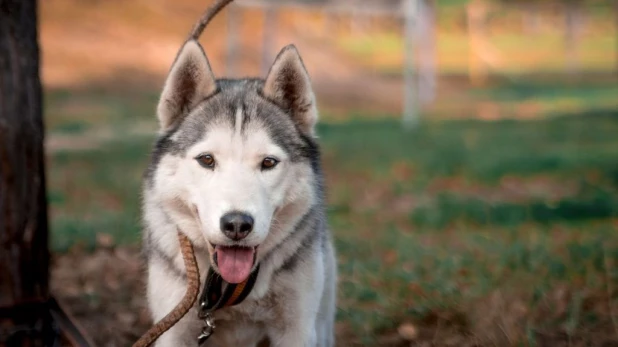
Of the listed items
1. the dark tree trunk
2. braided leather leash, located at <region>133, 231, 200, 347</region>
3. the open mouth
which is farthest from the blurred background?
the open mouth

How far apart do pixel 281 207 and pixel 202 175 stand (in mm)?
386

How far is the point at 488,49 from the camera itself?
4659 cm

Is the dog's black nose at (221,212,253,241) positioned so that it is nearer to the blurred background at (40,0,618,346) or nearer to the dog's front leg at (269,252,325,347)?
the dog's front leg at (269,252,325,347)

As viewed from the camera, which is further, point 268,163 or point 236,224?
point 268,163

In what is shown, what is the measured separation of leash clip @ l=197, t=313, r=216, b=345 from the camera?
3.56m

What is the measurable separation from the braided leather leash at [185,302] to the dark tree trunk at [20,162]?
782mm

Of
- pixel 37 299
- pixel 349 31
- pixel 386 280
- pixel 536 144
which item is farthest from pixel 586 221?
pixel 349 31

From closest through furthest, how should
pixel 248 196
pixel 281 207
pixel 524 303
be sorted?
pixel 248 196
pixel 281 207
pixel 524 303

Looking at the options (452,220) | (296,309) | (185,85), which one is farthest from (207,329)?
(452,220)

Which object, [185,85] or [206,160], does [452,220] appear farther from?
[206,160]

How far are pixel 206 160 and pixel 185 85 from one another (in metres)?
0.50

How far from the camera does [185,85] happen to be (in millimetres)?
3742

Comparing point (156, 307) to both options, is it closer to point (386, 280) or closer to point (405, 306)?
point (405, 306)

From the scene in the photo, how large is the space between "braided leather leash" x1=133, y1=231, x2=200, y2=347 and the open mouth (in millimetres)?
198
